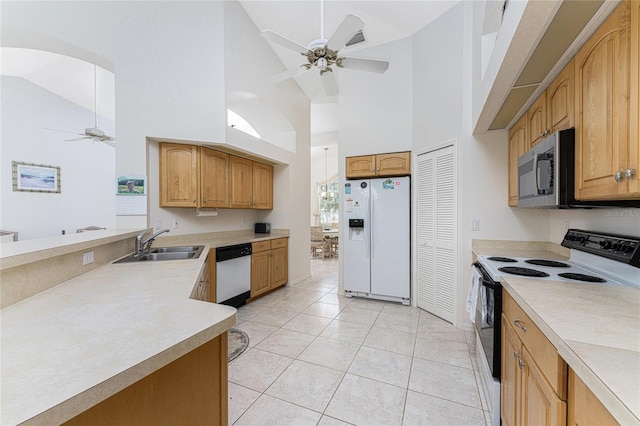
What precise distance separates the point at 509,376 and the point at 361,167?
284 centimetres

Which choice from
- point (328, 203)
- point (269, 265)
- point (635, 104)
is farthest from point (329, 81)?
point (328, 203)

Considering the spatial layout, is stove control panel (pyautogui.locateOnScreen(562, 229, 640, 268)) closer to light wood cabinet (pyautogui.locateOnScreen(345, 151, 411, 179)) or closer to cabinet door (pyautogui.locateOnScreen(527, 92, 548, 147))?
cabinet door (pyautogui.locateOnScreen(527, 92, 548, 147))

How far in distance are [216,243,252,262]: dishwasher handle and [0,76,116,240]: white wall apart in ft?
12.7

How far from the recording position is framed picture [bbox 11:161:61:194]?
4.20m

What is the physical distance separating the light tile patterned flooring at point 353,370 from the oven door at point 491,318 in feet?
1.24

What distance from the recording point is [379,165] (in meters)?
3.58

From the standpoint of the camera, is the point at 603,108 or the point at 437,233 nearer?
the point at 603,108

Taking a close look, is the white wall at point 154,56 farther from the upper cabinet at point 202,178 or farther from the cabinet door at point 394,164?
the cabinet door at point 394,164

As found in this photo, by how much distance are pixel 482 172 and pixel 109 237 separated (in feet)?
11.1

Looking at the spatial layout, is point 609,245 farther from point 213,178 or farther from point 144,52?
point 144,52

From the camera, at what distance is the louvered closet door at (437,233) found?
2.90 m

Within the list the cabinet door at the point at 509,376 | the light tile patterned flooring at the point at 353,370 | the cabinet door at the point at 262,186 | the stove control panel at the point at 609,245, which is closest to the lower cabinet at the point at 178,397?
the light tile patterned flooring at the point at 353,370

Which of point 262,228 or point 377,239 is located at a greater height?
point 262,228

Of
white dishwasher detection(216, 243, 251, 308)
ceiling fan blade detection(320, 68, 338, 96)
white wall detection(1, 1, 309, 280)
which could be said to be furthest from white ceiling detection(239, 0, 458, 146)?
white dishwasher detection(216, 243, 251, 308)
